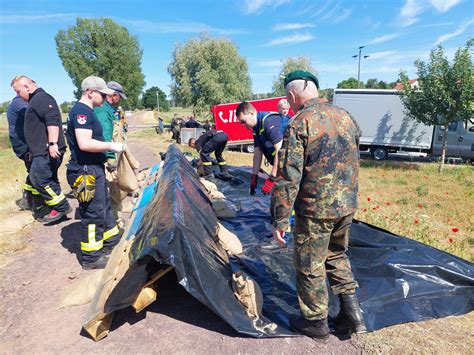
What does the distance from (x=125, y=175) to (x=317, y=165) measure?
9.29 ft

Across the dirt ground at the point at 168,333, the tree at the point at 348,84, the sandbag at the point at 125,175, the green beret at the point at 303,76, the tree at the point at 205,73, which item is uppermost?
the tree at the point at 348,84

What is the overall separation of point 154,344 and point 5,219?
13.2 feet

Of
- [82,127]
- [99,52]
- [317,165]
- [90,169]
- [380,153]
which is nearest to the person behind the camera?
[317,165]

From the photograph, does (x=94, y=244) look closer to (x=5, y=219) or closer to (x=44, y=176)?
(x=44, y=176)

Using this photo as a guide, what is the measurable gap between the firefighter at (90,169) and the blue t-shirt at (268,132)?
1.83 metres

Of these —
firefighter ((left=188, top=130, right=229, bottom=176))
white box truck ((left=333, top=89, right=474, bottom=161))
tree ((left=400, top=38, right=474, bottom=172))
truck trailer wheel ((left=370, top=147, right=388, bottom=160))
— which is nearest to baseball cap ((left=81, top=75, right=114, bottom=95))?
firefighter ((left=188, top=130, right=229, bottom=176))

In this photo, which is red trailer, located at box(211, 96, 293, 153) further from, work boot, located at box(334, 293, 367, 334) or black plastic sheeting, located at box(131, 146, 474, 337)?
work boot, located at box(334, 293, 367, 334)

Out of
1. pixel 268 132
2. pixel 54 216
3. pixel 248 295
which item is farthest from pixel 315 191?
pixel 54 216

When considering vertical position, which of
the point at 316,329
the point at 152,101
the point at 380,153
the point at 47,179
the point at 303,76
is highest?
the point at 152,101

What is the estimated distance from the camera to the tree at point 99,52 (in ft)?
140

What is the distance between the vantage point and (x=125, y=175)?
13.8 ft

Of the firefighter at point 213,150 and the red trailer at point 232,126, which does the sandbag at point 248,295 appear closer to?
the firefighter at point 213,150

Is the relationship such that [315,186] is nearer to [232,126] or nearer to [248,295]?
[248,295]

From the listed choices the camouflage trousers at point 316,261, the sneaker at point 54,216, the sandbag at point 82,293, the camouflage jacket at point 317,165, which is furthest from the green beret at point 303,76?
the sneaker at point 54,216
